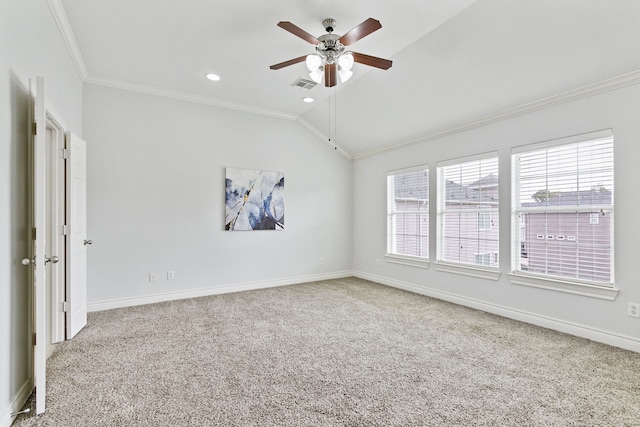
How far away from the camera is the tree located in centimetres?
347

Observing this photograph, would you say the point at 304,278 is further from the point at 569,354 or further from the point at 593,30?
the point at 593,30

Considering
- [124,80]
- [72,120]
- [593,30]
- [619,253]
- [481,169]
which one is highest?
[124,80]

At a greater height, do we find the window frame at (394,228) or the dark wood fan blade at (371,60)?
the dark wood fan blade at (371,60)

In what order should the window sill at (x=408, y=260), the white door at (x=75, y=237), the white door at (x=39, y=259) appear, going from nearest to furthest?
the white door at (x=39, y=259) → the white door at (x=75, y=237) → the window sill at (x=408, y=260)

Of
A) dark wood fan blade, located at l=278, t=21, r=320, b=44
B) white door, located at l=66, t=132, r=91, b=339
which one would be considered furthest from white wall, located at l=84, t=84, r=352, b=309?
dark wood fan blade, located at l=278, t=21, r=320, b=44

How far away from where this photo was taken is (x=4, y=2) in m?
1.78

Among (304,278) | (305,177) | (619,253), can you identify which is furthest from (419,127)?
(304,278)

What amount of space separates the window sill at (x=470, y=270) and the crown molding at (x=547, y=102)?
6.15ft

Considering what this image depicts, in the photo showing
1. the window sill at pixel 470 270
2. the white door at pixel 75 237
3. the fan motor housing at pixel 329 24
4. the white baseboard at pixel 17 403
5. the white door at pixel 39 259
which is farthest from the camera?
the window sill at pixel 470 270

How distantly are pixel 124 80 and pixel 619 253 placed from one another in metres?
5.92

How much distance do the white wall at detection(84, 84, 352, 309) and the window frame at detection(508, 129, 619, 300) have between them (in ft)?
10.3

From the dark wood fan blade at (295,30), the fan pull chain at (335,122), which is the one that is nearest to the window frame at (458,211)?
the fan pull chain at (335,122)

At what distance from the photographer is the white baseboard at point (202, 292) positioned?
13.5 ft

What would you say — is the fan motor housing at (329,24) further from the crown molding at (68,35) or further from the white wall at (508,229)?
the white wall at (508,229)
